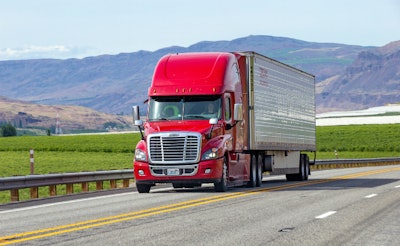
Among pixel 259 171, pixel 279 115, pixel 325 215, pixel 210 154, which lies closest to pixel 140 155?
pixel 210 154

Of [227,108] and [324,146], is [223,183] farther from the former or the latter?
[324,146]

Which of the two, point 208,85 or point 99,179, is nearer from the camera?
point 208,85

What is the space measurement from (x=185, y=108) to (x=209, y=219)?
9.74 metres

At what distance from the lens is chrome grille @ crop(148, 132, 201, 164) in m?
24.0

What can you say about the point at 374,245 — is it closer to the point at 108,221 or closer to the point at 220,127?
the point at 108,221

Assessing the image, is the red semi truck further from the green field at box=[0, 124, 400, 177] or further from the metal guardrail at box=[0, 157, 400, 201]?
the green field at box=[0, 124, 400, 177]

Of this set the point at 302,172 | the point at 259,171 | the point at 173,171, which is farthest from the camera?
the point at 302,172

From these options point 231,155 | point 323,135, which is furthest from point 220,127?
point 323,135

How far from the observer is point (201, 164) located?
78.5ft

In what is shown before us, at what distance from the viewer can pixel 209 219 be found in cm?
1543

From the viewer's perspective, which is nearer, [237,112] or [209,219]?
[209,219]

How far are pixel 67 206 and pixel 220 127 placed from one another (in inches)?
249

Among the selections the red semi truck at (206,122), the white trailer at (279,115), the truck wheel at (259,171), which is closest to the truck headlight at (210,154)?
the red semi truck at (206,122)

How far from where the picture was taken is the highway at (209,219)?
40.9 ft
